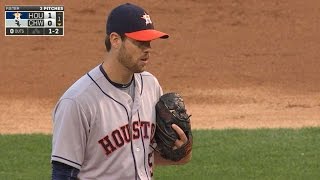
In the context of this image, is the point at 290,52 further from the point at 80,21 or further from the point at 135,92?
the point at 135,92

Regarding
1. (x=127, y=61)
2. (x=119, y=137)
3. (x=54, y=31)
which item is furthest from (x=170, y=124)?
(x=54, y=31)

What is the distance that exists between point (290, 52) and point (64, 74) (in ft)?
17.2

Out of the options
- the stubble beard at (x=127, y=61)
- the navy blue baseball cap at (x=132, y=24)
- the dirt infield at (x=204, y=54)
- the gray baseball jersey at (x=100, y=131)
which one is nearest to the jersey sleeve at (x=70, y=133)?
the gray baseball jersey at (x=100, y=131)

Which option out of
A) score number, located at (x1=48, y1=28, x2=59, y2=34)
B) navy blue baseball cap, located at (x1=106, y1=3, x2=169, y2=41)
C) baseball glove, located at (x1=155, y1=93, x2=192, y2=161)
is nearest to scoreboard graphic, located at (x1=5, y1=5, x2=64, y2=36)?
score number, located at (x1=48, y1=28, x2=59, y2=34)

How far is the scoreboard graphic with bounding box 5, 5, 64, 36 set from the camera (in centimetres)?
1736

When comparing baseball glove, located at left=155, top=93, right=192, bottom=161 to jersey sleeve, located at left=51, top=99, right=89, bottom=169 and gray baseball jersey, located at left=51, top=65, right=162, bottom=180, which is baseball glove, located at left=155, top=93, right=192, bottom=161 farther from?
jersey sleeve, located at left=51, top=99, right=89, bottom=169

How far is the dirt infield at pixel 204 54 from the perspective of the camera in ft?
52.4

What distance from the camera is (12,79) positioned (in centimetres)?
1672

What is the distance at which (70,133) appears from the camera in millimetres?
3348

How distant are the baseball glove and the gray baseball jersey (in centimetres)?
9

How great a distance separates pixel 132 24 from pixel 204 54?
1410 cm

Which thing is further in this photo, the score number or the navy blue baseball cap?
the score number

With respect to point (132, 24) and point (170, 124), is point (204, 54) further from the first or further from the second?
point (132, 24)

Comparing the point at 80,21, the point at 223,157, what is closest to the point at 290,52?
the point at 80,21
